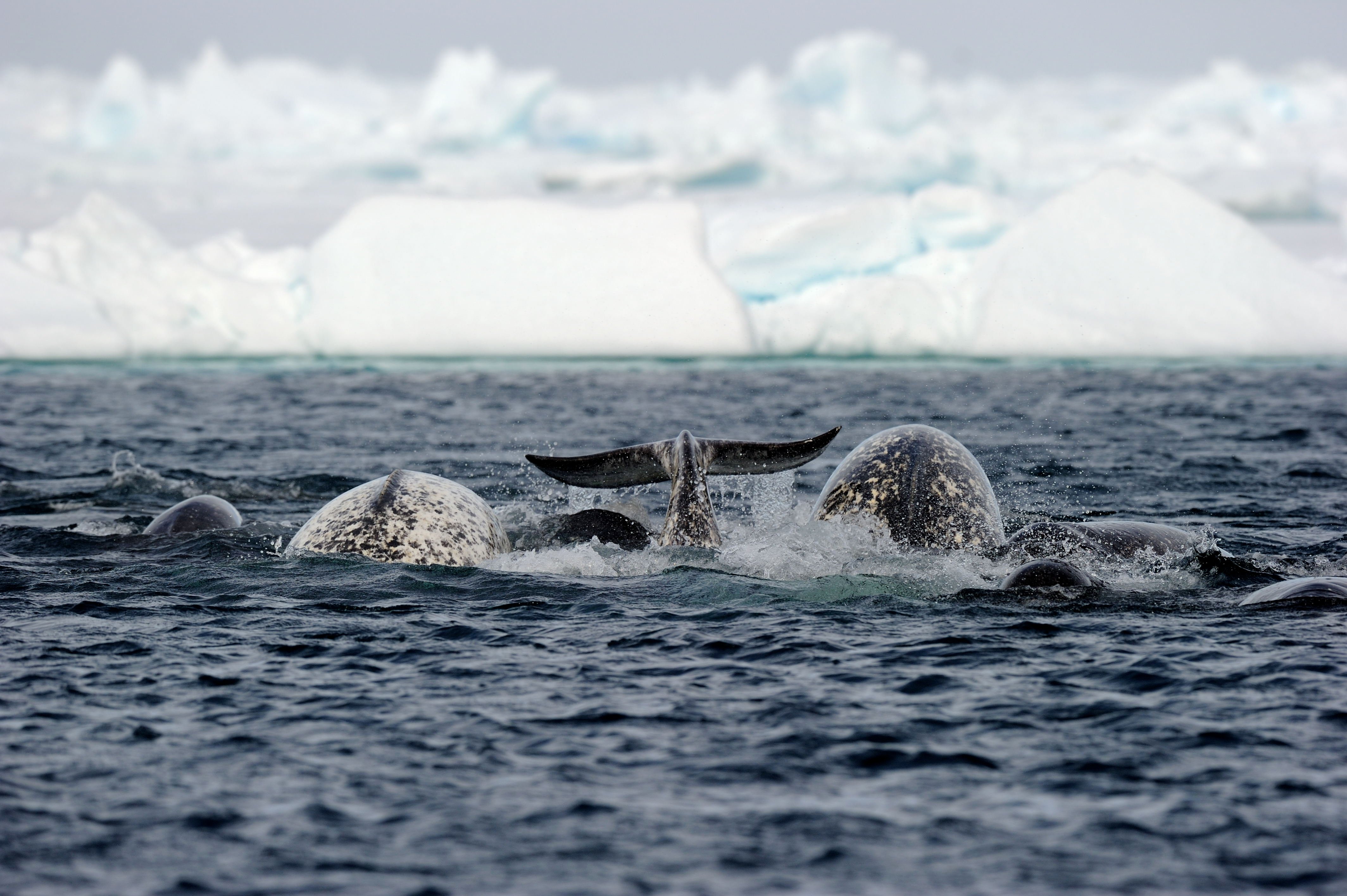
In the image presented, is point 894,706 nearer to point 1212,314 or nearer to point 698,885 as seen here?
point 698,885

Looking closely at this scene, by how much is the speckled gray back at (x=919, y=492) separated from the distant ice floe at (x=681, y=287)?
25.3 meters

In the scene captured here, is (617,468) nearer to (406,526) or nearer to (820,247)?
(406,526)

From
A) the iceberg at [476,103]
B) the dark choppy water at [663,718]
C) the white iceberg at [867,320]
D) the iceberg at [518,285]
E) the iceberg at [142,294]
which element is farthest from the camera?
the iceberg at [476,103]

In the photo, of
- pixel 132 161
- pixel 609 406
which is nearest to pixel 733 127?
pixel 132 161

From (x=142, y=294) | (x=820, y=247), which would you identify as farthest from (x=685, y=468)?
(x=142, y=294)

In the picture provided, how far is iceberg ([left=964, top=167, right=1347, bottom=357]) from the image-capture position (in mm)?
36219

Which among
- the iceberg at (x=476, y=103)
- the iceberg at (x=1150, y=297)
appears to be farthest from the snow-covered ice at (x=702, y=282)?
the iceberg at (x=476, y=103)

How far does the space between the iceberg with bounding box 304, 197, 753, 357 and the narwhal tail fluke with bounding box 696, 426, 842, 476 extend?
86.8 feet

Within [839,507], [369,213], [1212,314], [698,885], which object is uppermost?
[369,213]

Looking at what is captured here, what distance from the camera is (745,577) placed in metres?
10.2

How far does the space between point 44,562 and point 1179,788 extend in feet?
29.2

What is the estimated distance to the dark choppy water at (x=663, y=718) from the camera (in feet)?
17.5

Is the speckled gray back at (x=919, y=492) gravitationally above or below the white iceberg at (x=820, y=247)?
below

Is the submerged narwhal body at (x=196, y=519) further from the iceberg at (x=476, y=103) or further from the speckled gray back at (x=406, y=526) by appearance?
the iceberg at (x=476, y=103)
